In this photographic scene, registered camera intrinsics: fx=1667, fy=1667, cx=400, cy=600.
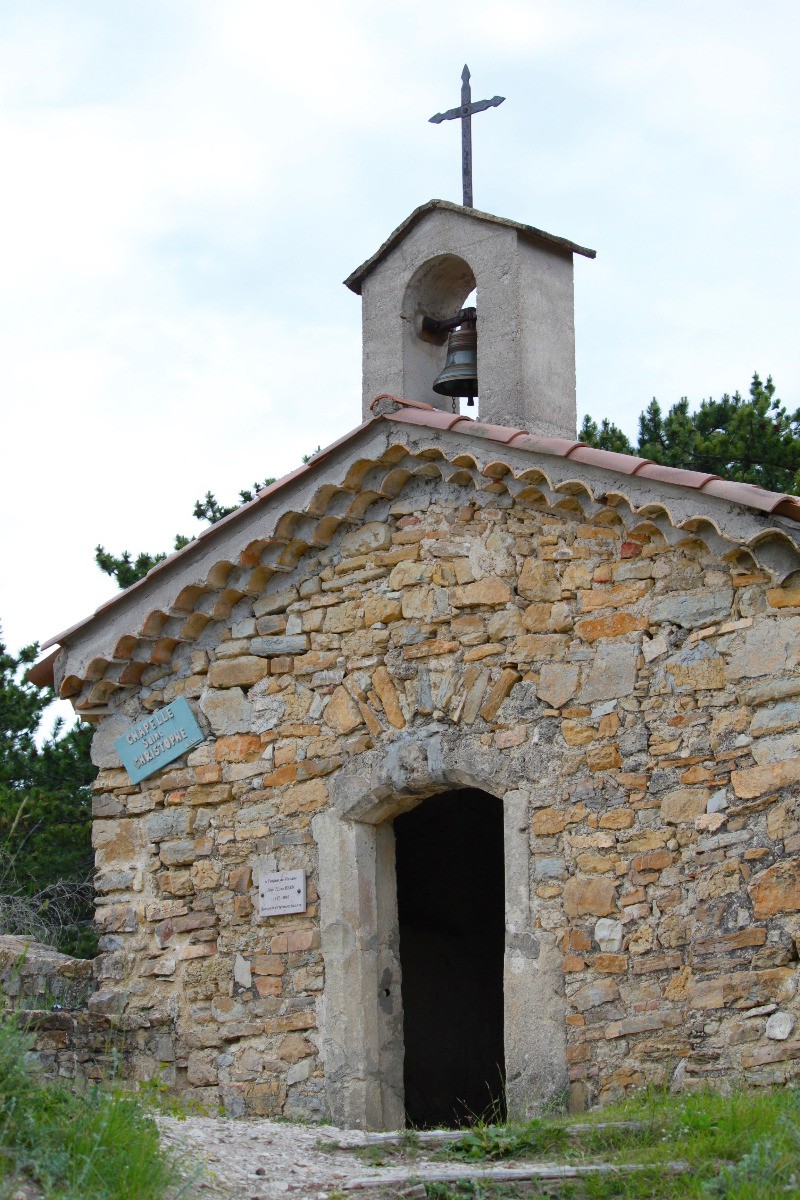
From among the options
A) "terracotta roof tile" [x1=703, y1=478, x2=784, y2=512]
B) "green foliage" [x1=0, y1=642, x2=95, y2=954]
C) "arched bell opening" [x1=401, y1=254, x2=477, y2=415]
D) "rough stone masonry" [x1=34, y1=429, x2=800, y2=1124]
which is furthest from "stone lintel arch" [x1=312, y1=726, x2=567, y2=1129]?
"green foliage" [x1=0, y1=642, x2=95, y2=954]

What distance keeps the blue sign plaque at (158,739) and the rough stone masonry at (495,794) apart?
76 mm

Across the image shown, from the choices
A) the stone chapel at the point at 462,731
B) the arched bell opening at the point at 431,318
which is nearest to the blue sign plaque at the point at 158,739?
the stone chapel at the point at 462,731

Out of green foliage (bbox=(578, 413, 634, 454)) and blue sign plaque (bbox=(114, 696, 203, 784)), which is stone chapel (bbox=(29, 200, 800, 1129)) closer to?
blue sign plaque (bbox=(114, 696, 203, 784))

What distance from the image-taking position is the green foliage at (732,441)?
52.6ft

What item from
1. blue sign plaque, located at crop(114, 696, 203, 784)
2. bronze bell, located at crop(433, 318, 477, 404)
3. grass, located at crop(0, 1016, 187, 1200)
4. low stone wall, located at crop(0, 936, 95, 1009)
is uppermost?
bronze bell, located at crop(433, 318, 477, 404)

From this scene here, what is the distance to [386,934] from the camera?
822 cm

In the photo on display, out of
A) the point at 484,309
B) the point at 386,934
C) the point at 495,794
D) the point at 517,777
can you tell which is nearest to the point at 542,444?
the point at 484,309

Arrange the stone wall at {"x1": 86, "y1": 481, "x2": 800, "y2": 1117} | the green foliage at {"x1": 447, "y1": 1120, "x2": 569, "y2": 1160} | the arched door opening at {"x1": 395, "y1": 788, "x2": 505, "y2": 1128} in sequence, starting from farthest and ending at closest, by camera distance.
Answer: the arched door opening at {"x1": 395, "y1": 788, "x2": 505, "y2": 1128}
the stone wall at {"x1": 86, "y1": 481, "x2": 800, "y2": 1117}
the green foliage at {"x1": 447, "y1": 1120, "x2": 569, "y2": 1160}

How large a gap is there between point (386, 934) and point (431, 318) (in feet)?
11.2

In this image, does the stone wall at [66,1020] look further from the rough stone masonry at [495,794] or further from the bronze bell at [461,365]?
the bronze bell at [461,365]

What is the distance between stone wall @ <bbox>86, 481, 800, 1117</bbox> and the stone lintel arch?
43 millimetres

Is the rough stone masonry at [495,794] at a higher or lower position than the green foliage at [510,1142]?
higher

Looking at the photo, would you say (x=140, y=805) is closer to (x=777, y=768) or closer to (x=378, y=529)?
(x=378, y=529)

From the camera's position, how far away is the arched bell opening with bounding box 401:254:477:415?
9141 mm
